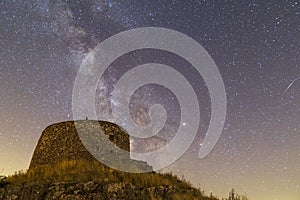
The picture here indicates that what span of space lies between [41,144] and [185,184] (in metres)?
11.0

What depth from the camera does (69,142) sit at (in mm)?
24531

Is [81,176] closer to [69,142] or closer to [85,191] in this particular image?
[85,191]

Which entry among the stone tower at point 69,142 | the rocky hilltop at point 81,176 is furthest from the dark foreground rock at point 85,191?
the stone tower at point 69,142

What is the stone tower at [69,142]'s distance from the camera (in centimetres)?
2423

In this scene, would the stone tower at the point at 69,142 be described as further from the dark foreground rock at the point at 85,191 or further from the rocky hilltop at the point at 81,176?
the dark foreground rock at the point at 85,191

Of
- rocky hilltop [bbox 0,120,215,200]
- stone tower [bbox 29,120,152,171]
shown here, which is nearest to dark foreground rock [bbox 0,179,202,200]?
rocky hilltop [bbox 0,120,215,200]

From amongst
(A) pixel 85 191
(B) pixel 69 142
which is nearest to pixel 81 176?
(A) pixel 85 191

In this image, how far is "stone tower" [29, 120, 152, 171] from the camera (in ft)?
79.5

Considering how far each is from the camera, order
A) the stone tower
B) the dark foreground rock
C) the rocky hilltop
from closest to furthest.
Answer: the dark foreground rock → the rocky hilltop → the stone tower

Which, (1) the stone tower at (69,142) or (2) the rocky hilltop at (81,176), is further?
(1) the stone tower at (69,142)

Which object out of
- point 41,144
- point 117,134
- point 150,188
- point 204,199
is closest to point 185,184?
point 204,199

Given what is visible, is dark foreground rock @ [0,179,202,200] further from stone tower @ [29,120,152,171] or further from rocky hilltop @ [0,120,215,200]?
stone tower @ [29,120,152,171]

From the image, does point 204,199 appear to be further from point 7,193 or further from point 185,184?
point 7,193

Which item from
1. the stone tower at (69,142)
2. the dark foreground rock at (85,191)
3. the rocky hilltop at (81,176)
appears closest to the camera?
the dark foreground rock at (85,191)
